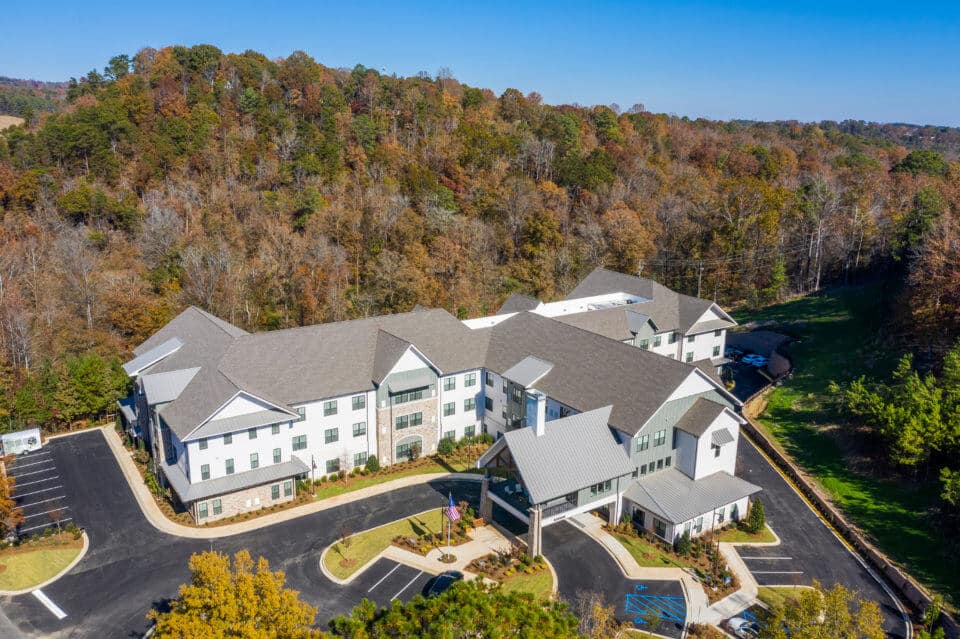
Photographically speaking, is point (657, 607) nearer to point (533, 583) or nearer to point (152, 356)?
point (533, 583)

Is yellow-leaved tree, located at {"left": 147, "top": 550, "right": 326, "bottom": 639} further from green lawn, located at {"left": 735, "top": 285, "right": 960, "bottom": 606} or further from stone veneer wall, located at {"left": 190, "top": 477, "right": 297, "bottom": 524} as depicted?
green lawn, located at {"left": 735, "top": 285, "right": 960, "bottom": 606}

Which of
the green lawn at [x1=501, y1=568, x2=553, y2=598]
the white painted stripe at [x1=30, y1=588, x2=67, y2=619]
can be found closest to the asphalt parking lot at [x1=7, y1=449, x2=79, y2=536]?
the white painted stripe at [x1=30, y1=588, x2=67, y2=619]

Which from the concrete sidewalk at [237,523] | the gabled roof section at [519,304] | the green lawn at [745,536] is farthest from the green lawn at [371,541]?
the gabled roof section at [519,304]

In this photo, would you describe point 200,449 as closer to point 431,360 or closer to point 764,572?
point 431,360

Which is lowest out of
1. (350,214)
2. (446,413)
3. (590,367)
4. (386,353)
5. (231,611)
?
(446,413)

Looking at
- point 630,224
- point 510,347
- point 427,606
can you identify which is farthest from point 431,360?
point 630,224

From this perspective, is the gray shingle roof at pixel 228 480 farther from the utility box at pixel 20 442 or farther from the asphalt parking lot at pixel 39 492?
the utility box at pixel 20 442

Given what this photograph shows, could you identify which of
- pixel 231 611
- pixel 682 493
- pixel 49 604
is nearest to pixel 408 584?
pixel 231 611
